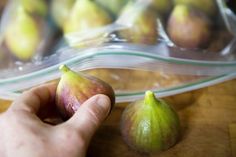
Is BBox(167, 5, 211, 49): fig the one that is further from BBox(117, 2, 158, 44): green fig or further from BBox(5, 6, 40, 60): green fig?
BBox(5, 6, 40, 60): green fig

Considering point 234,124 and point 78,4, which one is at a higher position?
point 78,4

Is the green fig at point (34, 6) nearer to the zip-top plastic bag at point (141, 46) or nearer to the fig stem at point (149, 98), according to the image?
the zip-top plastic bag at point (141, 46)

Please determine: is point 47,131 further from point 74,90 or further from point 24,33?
point 24,33

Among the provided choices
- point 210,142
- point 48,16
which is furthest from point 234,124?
point 48,16

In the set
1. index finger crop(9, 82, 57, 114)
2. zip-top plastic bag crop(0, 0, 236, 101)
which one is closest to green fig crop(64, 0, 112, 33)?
zip-top plastic bag crop(0, 0, 236, 101)

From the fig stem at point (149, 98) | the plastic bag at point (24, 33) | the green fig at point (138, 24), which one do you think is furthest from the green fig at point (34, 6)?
the fig stem at point (149, 98)

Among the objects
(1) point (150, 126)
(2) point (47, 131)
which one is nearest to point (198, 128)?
(1) point (150, 126)

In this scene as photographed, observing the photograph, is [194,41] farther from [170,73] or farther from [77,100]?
[77,100]
